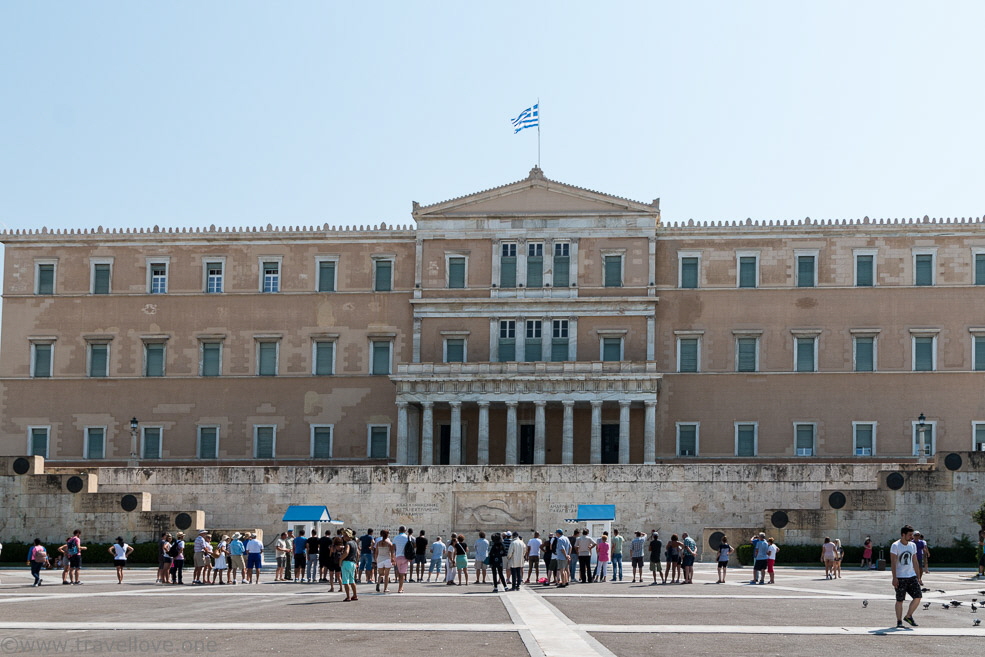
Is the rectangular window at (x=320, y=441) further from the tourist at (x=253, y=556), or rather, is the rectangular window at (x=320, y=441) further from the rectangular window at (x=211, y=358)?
the tourist at (x=253, y=556)

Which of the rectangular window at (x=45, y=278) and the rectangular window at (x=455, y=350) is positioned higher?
the rectangular window at (x=45, y=278)

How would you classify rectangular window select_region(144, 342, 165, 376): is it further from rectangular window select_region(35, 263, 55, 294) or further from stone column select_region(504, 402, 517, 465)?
stone column select_region(504, 402, 517, 465)

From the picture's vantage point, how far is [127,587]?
102ft

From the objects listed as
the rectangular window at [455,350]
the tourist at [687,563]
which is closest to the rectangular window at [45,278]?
the rectangular window at [455,350]

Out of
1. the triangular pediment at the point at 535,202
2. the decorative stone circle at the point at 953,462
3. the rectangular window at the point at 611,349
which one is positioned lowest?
the decorative stone circle at the point at 953,462

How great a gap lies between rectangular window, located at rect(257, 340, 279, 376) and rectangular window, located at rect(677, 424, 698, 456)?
17.0m

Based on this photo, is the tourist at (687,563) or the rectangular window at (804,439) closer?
the tourist at (687,563)

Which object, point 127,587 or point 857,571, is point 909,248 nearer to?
point 857,571

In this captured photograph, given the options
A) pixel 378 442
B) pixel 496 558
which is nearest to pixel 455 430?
pixel 378 442

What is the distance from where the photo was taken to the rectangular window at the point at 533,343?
59.0m

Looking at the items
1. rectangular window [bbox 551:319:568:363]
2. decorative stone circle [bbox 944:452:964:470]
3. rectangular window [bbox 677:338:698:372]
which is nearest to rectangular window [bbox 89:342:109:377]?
rectangular window [bbox 551:319:568:363]

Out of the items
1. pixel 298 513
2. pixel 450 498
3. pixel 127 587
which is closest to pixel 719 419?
pixel 450 498

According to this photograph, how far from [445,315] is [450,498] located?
16.2 m

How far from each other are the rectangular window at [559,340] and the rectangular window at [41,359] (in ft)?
69.9
